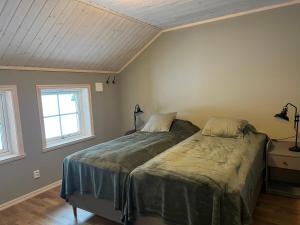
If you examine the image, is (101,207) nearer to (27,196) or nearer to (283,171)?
(27,196)

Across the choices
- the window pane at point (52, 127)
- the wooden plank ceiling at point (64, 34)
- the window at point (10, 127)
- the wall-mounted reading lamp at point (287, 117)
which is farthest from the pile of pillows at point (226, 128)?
the window at point (10, 127)

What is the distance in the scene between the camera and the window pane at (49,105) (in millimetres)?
3229

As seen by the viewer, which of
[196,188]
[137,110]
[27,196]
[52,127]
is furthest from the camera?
[137,110]

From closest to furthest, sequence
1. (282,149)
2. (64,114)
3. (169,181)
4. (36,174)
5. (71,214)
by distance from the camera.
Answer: (169,181)
(71,214)
(282,149)
(36,174)
(64,114)

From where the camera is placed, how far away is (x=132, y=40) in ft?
11.5

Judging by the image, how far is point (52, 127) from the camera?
334 centimetres

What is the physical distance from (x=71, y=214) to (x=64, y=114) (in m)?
1.61

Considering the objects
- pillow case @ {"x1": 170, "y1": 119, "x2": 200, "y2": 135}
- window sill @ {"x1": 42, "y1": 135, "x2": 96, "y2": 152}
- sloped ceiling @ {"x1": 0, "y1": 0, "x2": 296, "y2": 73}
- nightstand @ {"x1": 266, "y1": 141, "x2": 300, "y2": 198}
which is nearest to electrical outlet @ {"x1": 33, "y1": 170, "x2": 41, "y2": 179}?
window sill @ {"x1": 42, "y1": 135, "x2": 96, "y2": 152}

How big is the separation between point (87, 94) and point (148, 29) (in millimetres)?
1427

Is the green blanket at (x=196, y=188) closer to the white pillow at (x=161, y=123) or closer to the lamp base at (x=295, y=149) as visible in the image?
the lamp base at (x=295, y=149)

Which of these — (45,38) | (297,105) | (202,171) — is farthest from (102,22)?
(297,105)

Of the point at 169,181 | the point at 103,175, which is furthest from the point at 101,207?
the point at 169,181

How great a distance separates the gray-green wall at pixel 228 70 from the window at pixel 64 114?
100 cm

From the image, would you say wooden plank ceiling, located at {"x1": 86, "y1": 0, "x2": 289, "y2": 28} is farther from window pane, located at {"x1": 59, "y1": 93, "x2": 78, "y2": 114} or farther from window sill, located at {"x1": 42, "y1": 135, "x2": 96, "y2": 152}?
window sill, located at {"x1": 42, "y1": 135, "x2": 96, "y2": 152}
